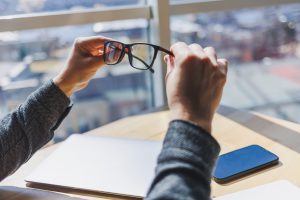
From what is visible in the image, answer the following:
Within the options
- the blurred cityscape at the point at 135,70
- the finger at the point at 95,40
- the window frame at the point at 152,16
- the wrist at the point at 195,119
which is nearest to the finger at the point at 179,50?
the wrist at the point at 195,119

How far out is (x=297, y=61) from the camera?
5.46ft

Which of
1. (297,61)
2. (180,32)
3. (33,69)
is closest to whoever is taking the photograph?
(33,69)

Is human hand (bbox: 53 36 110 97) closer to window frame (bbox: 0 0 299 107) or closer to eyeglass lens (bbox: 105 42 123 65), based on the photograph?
eyeglass lens (bbox: 105 42 123 65)

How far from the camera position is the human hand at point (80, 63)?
2.83 feet

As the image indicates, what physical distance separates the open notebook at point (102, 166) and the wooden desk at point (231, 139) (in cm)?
3

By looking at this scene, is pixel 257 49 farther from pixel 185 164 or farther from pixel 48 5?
pixel 185 164

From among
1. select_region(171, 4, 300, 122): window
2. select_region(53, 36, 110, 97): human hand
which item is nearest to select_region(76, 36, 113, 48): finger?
select_region(53, 36, 110, 97): human hand

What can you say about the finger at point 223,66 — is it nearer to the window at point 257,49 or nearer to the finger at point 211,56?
the finger at point 211,56

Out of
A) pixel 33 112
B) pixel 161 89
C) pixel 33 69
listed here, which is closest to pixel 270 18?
pixel 161 89

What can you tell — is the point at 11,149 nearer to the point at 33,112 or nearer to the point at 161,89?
the point at 33,112

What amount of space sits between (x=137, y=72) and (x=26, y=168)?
668 mm

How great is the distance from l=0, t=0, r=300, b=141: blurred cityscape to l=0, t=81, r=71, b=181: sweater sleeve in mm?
250

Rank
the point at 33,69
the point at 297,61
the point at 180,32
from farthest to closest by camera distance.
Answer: the point at 297,61
the point at 180,32
the point at 33,69

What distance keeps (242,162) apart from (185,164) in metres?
0.39
